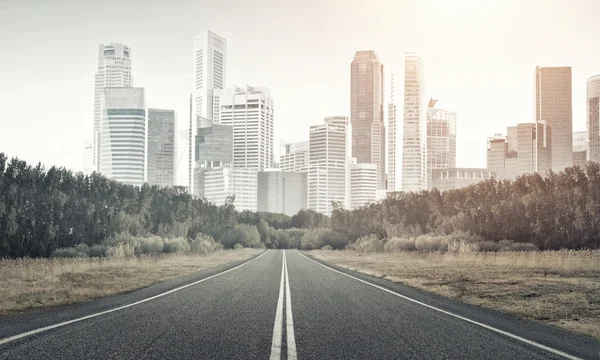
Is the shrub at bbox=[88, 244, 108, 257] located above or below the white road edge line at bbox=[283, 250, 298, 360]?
below

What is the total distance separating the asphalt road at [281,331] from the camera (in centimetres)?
974

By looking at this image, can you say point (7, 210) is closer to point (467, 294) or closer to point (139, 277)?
point (139, 277)

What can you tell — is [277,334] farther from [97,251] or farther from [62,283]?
[97,251]

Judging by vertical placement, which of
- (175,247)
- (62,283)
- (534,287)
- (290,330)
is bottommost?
(175,247)

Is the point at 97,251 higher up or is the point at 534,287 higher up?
the point at 534,287

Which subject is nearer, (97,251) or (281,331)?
(281,331)

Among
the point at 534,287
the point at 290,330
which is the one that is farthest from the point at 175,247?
the point at 290,330

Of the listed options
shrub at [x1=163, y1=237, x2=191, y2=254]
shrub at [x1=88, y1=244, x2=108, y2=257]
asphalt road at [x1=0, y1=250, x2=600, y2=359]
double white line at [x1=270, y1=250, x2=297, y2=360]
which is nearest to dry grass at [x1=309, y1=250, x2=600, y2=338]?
asphalt road at [x1=0, y1=250, x2=600, y2=359]

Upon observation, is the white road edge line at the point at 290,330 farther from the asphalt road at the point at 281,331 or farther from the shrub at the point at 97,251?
the shrub at the point at 97,251

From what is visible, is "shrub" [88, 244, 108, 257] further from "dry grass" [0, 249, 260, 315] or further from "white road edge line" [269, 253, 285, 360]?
"white road edge line" [269, 253, 285, 360]

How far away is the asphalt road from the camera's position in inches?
384

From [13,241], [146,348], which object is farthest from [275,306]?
[13,241]

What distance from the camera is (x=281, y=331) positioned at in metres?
11.9

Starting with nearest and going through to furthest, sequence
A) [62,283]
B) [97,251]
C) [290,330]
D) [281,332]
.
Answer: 1. [281,332]
2. [290,330]
3. [62,283]
4. [97,251]
